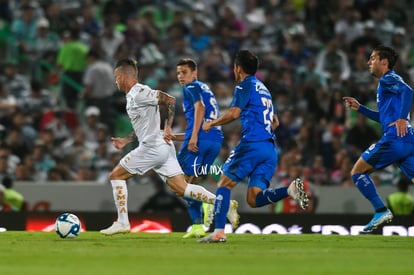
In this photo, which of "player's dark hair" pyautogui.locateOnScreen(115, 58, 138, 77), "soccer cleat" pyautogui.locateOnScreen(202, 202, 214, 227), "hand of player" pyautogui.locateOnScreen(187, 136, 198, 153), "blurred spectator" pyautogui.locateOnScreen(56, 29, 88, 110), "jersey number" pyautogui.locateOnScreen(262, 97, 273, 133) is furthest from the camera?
"blurred spectator" pyautogui.locateOnScreen(56, 29, 88, 110)

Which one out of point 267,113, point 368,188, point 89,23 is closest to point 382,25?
point 89,23

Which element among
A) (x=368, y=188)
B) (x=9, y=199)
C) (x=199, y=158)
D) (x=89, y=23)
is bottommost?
(x=368, y=188)

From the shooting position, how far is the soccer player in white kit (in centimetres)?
1255

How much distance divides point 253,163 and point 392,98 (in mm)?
1904

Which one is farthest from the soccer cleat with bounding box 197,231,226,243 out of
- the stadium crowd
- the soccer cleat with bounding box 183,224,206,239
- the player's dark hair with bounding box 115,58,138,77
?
the stadium crowd

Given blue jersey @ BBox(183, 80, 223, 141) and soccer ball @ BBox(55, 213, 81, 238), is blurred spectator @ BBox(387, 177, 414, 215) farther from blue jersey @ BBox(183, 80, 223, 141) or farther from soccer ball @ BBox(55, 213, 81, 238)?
soccer ball @ BBox(55, 213, 81, 238)

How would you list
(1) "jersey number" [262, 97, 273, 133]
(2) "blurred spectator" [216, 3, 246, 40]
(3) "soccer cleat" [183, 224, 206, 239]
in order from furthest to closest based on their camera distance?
(2) "blurred spectator" [216, 3, 246, 40], (3) "soccer cleat" [183, 224, 206, 239], (1) "jersey number" [262, 97, 273, 133]

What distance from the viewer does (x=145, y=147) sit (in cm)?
1265

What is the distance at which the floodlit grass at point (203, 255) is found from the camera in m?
9.12

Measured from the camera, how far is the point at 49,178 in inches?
745

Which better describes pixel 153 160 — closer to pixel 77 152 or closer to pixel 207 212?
pixel 207 212

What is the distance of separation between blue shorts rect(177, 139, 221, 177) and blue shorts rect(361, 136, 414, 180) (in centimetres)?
209

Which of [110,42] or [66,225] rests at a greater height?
[110,42]

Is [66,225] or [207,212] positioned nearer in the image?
[66,225]
